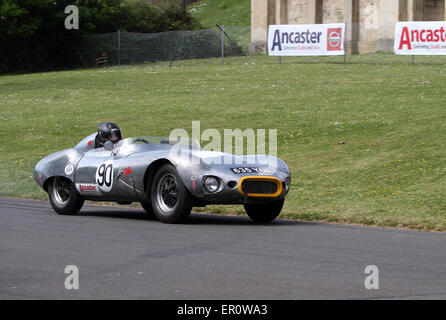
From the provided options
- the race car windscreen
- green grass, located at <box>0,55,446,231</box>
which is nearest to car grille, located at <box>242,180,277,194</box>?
green grass, located at <box>0,55,446,231</box>

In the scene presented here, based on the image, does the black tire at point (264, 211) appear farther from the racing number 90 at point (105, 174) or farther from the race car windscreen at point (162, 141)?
the racing number 90 at point (105, 174)

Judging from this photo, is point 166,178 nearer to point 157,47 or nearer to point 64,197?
point 64,197

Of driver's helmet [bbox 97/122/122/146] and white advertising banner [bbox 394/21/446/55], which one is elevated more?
white advertising banner [bbox 394/21/446/55]

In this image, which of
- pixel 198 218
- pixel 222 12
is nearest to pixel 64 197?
pixel 198 218

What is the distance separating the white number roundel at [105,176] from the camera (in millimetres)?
11438

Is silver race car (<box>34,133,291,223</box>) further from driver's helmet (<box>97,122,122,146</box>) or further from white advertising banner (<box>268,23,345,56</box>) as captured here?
white advertising banner (<box>268,23,345,56</box>)

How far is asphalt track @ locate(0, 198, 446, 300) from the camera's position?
6082 mm

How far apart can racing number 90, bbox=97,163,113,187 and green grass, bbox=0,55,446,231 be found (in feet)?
7.44

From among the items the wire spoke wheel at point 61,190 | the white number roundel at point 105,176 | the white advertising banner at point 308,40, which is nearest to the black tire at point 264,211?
the white number roundel at point 105,176

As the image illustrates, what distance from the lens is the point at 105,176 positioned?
A: 37.8 feet

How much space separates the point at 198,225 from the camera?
1070 centimetres

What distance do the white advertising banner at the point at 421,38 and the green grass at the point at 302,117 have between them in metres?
0.73
